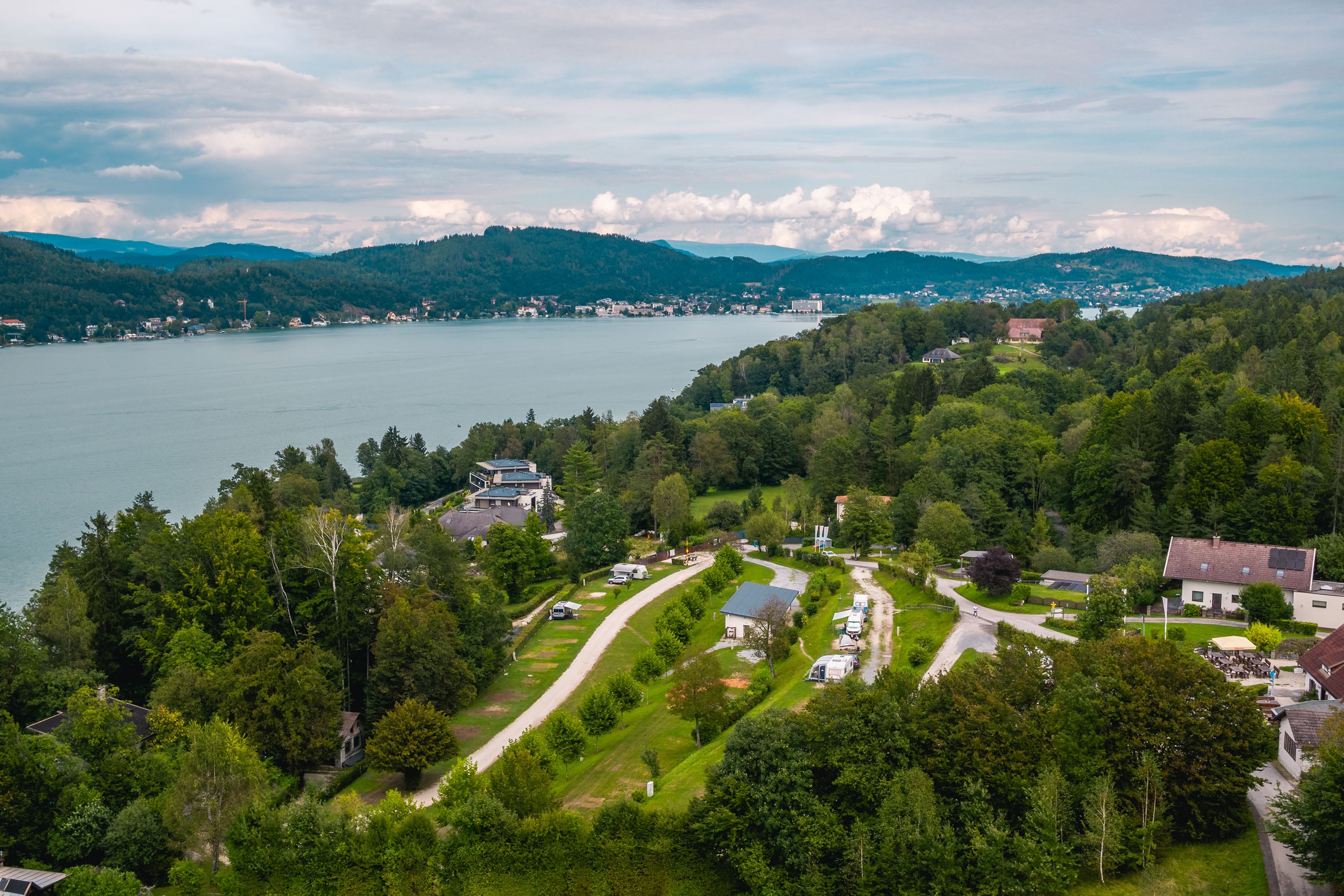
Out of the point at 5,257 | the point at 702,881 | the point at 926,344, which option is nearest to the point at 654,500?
the point at 702,881

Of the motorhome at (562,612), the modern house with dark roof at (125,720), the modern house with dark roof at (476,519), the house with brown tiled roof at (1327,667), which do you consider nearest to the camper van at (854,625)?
the house with brown tiled roof at (1327,667)

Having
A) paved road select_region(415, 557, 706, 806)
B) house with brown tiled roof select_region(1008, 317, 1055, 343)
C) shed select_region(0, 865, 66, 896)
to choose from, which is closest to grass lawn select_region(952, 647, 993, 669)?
paved road select_region(415, 557, 706, 806)

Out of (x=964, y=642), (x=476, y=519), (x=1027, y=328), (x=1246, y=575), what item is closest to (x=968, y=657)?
(x=964, y=642)

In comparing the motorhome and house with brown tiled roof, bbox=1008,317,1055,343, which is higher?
house with brown tiled roof, bbox=1008,317,1055,343

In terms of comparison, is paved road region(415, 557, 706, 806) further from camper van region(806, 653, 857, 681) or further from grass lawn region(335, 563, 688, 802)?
camper van region(806, 653, 857, 681)

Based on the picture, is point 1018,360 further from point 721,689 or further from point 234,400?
point 234,400

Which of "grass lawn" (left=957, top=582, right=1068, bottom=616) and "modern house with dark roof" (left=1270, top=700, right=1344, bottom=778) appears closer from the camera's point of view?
"modern house with dark roof" (left=1270, top=700, right=1344, bottom=778)
